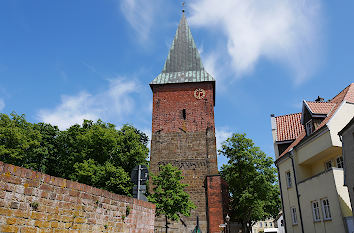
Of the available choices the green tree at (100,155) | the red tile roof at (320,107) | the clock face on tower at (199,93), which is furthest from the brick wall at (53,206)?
the clock face on tower at (199,93)

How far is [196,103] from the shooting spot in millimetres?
31281

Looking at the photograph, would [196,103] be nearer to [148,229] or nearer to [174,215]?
[174,215]

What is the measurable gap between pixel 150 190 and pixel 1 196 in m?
22.7

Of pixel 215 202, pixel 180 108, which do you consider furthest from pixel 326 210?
pixel 180 108

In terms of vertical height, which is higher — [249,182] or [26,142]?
[26,142]

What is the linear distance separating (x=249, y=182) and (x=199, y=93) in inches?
416

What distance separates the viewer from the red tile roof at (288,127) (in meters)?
19.6

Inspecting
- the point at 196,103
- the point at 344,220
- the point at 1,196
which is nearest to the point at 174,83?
the point at 196,103

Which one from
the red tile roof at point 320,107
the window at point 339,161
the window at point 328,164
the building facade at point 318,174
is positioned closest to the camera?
the building facade at point 318,174

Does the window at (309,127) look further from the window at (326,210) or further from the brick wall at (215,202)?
the brick wall at (215,202)

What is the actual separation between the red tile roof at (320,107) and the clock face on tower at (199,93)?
15458 millimetres

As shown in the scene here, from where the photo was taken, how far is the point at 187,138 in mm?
29703

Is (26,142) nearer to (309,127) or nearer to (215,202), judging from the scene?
(215,202)

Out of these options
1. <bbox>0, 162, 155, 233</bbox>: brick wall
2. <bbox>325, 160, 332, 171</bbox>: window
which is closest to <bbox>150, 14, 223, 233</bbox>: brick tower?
<bbox>325, 160, 332, 171</bbox>: window
